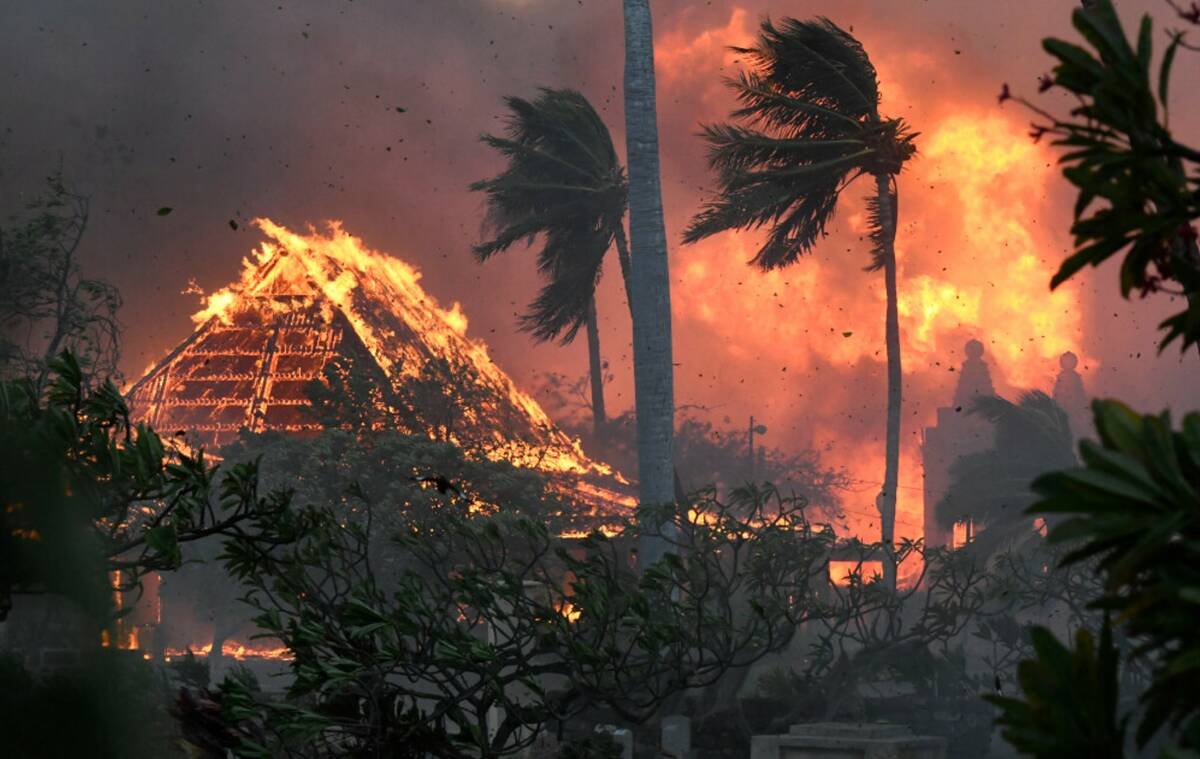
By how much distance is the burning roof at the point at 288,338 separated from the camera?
48344mm

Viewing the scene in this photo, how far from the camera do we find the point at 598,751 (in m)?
10.7

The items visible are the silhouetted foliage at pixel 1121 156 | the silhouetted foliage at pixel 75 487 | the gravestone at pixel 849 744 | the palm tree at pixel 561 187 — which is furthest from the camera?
the palm tree at pixel 561 187

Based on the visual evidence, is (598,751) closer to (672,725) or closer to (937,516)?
(672,725)

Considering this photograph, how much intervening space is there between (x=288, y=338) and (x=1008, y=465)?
25.3 meters

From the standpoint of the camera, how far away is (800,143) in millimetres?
26281

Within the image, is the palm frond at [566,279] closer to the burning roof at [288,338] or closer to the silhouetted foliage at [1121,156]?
the burning roof at [288,338]

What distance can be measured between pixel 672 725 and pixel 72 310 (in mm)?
12545

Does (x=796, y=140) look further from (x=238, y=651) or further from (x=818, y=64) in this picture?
(x=238, y=651)

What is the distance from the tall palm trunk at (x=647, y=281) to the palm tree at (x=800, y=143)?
4404mm

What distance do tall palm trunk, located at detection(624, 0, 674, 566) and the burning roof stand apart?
20772 mm

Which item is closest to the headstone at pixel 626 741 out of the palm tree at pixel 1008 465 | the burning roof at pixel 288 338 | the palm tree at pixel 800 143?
the palm tree at pixel 800 143

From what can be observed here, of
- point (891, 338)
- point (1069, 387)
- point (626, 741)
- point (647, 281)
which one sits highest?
point (1069, 387)

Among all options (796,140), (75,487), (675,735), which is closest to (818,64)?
(796,140)

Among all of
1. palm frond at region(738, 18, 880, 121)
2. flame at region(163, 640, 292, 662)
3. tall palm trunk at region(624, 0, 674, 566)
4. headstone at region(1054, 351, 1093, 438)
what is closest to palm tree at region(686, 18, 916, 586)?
palm frond at region(738, 18, 880, 121)
